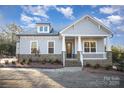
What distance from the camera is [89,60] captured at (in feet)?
49.0

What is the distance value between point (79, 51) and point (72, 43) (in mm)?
1403

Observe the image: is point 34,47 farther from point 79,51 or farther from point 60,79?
point 60,79

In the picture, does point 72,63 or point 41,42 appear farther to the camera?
point 41,42

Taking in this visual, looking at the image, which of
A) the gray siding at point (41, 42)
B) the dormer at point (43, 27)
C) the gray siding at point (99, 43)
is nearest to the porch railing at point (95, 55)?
the gray siding at point (99, 43)

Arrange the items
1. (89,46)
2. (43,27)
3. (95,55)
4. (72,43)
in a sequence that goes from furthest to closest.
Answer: (72,43)
(43,27)
(89,46)
(95,55)

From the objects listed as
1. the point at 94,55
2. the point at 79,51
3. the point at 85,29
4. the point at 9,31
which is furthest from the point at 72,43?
the point at 9,31

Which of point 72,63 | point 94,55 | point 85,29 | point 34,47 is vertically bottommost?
point 72,63

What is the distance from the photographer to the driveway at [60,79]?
945 centimetres

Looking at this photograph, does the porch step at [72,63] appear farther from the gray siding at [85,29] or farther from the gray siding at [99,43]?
the gray siding at [99,43]

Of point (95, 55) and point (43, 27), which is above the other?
point (43, 27)

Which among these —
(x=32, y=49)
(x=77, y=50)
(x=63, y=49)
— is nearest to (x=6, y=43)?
(x=32, y=49)

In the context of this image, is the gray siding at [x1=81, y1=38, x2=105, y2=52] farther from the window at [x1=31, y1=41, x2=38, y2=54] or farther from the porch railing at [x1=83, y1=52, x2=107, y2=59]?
the window at [x1=31, y1=41, x2=38, y2=54]

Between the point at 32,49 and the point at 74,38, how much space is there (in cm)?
286

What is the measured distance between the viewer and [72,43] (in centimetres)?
1650
